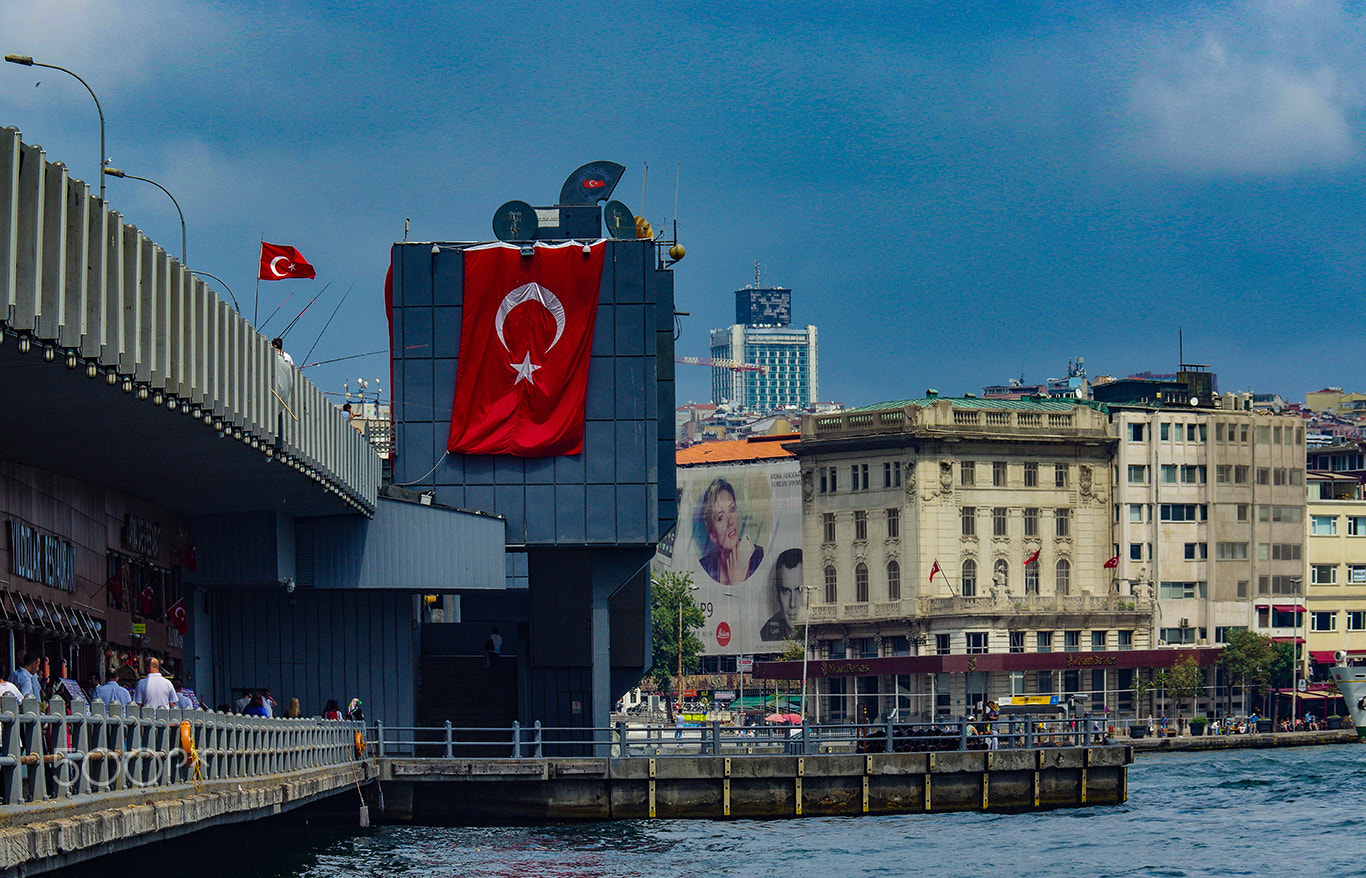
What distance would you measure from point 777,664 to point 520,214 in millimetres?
93484

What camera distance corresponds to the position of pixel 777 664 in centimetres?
15400

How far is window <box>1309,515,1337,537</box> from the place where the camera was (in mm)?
162375

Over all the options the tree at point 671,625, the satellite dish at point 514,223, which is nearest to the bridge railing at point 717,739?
the satellite dish at point 514,223

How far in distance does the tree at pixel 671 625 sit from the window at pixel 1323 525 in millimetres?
48318

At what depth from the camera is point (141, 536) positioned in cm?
4803

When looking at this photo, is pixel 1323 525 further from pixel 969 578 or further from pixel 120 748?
pixel 120 748

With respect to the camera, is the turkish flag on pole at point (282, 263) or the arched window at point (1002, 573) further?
the arched window at point (1002, 573)

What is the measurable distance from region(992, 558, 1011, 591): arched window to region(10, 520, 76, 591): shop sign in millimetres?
112061

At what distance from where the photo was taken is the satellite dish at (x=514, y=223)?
63.7 metres

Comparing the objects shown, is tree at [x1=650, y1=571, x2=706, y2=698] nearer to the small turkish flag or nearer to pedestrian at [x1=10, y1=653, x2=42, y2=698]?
the small turkish flag

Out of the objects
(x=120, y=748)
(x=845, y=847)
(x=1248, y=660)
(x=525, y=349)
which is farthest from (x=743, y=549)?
(x=120, y=748)

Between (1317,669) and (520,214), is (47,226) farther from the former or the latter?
(1317,669)

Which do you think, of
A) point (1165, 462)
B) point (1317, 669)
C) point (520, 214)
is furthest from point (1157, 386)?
point (520, 214)

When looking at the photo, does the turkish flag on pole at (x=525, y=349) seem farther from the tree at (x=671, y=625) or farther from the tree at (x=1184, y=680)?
the tree at (x=671, y=625)
